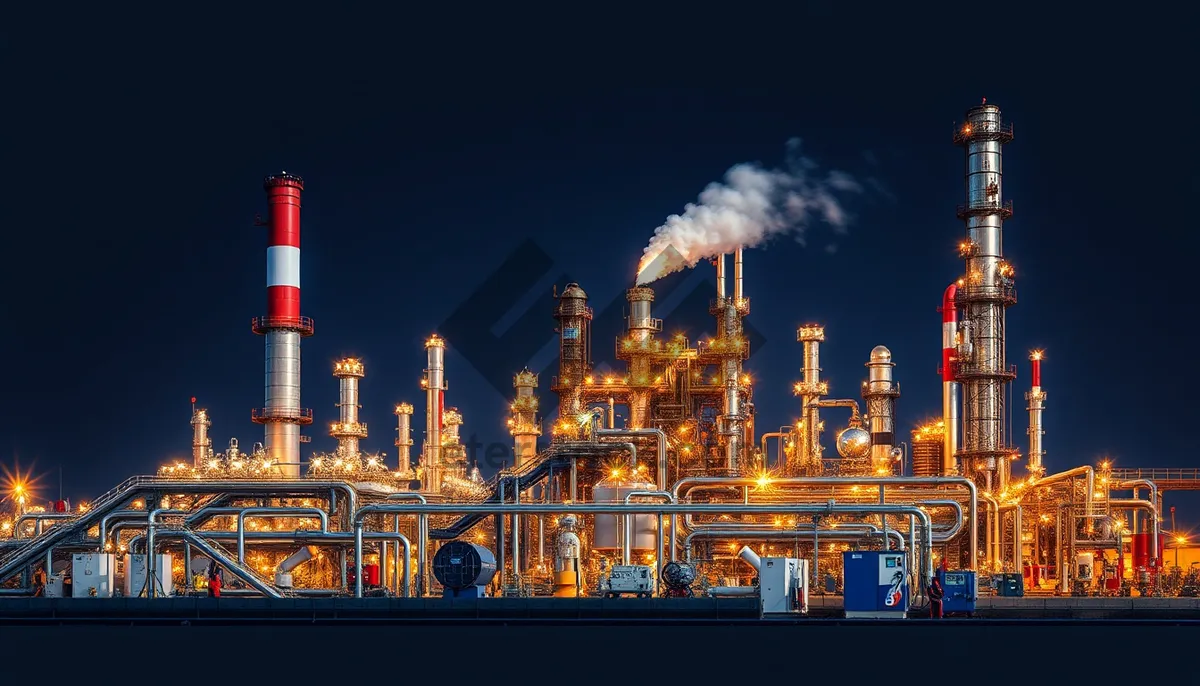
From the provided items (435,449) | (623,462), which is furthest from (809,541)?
(435,449)

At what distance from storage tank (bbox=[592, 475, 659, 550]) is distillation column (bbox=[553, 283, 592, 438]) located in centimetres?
1790

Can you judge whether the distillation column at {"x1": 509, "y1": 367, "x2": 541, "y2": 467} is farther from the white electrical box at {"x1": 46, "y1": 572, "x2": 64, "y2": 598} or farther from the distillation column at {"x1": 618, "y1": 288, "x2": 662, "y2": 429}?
the white electrical box at {"x1": 46, "y1": 572, "x2": 64, "y2": 598}

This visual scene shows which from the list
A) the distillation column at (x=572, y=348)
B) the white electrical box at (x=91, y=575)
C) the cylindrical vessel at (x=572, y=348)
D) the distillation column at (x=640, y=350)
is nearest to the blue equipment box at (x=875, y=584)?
the white electrical box at (x=91, y=575)

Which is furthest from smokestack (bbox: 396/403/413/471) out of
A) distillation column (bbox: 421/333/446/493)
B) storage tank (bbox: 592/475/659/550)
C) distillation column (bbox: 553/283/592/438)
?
storage tank (bbox: 592/475/659/550)

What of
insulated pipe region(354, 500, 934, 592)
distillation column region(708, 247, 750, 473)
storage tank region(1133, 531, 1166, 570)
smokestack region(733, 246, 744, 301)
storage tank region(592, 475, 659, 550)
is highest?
smokestack region(733, 246, 744, 301)

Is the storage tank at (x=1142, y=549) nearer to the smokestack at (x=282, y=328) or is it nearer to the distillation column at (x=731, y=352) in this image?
the distillation column at (x=731, y=352)

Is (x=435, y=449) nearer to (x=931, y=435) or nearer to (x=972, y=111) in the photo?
(x=931, y=435)

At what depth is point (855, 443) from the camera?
78.6 meters

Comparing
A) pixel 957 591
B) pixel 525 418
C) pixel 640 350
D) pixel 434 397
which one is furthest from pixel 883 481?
pixel 434 397

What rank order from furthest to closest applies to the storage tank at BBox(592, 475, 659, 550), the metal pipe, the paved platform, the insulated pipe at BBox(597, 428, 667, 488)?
the insulated pipe at BBox(597, 428, 667, 488)
the storage tank at BBox(592, 475, 659, 550)
the metal pipe
the paved platform

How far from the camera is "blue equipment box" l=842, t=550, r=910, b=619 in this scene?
4041cm

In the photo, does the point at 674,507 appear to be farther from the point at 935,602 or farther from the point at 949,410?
the point at 949,410

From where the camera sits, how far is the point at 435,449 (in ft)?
327

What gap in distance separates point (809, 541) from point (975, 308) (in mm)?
16136
